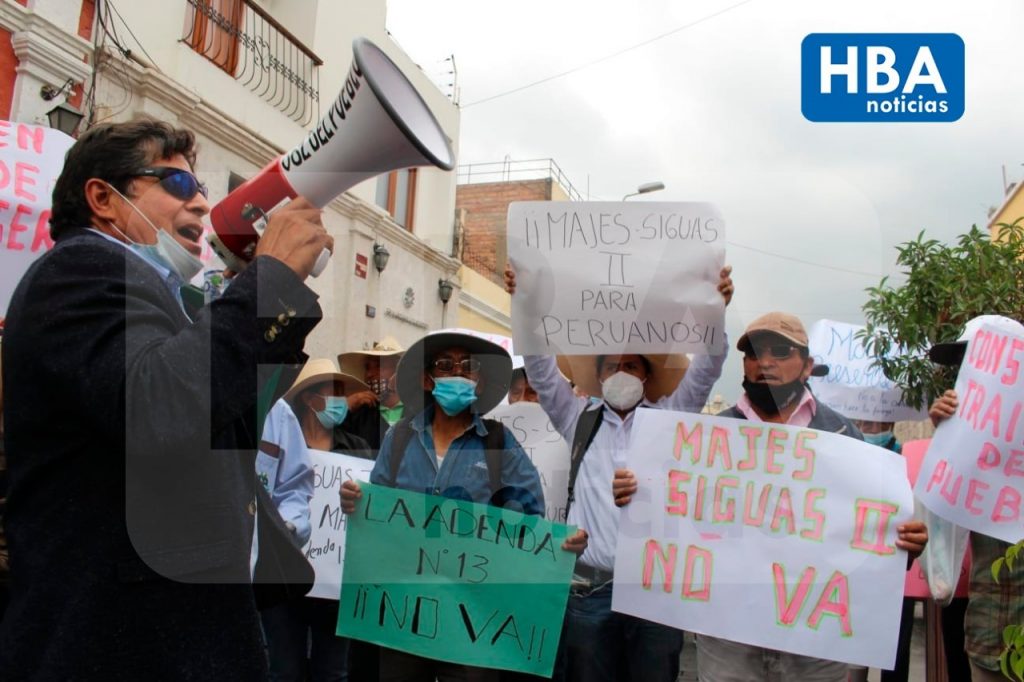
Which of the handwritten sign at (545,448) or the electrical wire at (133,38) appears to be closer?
the handwritten sign at (545,448)

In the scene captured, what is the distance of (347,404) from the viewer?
189 inches

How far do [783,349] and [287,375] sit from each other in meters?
1.99

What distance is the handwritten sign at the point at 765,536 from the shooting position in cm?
276

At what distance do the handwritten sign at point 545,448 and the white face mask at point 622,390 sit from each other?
54 centimetres

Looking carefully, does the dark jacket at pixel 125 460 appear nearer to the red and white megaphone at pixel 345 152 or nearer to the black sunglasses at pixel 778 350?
the red and white megaphone at pixel 345 152

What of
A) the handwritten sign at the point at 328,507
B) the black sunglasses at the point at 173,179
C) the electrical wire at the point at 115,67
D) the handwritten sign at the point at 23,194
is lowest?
the handwritten sign at the point at 328,507

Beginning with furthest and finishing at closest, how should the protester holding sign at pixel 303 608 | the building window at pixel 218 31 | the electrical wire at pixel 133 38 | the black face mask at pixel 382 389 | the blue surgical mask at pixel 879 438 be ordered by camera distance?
the building window at pixel 218 31
the electrical wire at pixel 133 38
the black face mask at pixel 382 389
the blue surgical mask at pixel 879 438
the protester holding sign at pixel 303 608

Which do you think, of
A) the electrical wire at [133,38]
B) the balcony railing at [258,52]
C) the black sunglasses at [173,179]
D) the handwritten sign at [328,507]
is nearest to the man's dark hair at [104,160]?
the black sunglasses at [173,179]

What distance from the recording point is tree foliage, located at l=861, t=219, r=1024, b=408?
5.34m

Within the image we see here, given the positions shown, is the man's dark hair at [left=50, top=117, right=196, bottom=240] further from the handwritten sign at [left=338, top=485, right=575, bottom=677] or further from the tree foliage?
the tree foliage

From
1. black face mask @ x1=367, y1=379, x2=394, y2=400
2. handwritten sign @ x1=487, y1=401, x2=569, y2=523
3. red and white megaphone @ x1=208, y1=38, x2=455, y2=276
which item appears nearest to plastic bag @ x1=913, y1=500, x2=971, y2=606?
handwritten sign @ x1=487, y1=401, x2=569, y2=523

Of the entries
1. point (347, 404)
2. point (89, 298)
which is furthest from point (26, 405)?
point (347, 404)

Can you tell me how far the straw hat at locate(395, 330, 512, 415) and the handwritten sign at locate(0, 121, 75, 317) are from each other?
5.12 feet

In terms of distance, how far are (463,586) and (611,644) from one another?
0.58 metres
